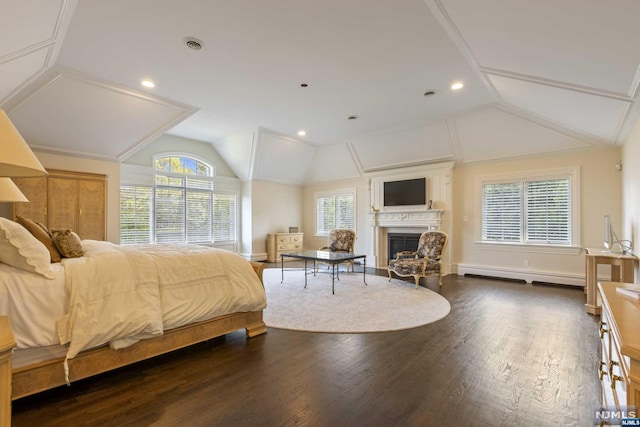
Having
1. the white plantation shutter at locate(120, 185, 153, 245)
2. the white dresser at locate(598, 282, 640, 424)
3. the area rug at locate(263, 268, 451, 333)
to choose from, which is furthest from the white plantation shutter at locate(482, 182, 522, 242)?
the white plantation shutter at locate(120, 185, 153, 245)

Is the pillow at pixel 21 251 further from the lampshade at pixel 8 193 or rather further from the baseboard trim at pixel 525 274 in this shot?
the baseboard trim at pixel 525 274

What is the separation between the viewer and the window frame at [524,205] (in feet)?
17.3

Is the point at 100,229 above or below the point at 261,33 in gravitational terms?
below

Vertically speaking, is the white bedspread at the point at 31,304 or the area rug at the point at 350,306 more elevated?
the white bedspread at the point at 31,304

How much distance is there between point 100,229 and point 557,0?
700 centimetres

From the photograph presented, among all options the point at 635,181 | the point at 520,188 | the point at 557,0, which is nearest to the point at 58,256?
the point at 557,0

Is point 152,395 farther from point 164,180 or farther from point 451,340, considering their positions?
point 164,180

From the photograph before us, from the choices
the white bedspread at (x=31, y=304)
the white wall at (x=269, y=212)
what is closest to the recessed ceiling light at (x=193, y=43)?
the white bedspread at (x=31, y=304)

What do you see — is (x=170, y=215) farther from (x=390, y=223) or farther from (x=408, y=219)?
(x=408, y=219)

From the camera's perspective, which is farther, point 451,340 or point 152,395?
point 451,340

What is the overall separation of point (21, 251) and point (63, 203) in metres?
4.13

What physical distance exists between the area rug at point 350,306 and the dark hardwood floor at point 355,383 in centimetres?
24

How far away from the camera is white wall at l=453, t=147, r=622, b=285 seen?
16.4 ft

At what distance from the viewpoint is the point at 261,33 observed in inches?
127
